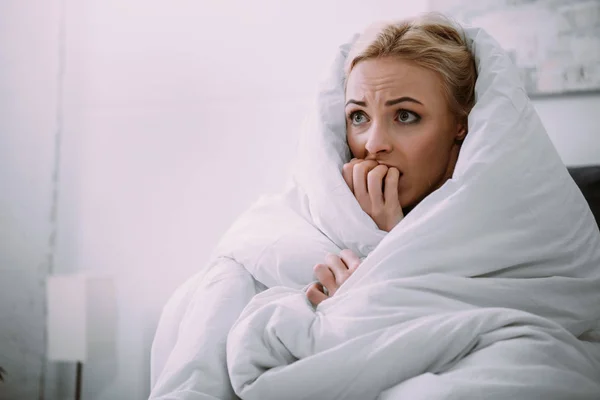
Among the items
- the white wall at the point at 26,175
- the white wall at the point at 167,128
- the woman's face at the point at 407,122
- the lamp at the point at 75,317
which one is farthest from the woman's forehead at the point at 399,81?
the white wall at the point at 26,175

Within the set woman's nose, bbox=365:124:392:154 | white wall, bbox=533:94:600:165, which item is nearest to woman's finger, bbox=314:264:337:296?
woman's nose, bbox=365:124:392:154

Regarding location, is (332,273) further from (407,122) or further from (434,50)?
(434,50)

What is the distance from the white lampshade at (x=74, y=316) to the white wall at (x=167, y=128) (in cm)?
23

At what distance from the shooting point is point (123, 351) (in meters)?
1.97

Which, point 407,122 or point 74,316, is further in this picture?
Answer: point 74,316

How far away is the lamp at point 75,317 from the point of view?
1684 mm

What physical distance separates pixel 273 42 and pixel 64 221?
108 centimetres

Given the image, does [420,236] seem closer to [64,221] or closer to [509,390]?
[509,390]

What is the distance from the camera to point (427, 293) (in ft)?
2.50

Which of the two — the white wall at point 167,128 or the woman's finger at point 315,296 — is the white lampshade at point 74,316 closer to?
the white wall at point 167,128

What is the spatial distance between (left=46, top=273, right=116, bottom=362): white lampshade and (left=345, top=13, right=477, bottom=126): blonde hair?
3.78ft

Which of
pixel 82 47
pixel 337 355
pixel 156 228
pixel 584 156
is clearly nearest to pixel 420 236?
pixel 337 355

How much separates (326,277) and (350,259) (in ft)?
0.18

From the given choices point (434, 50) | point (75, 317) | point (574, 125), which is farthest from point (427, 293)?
point (75, 317)
